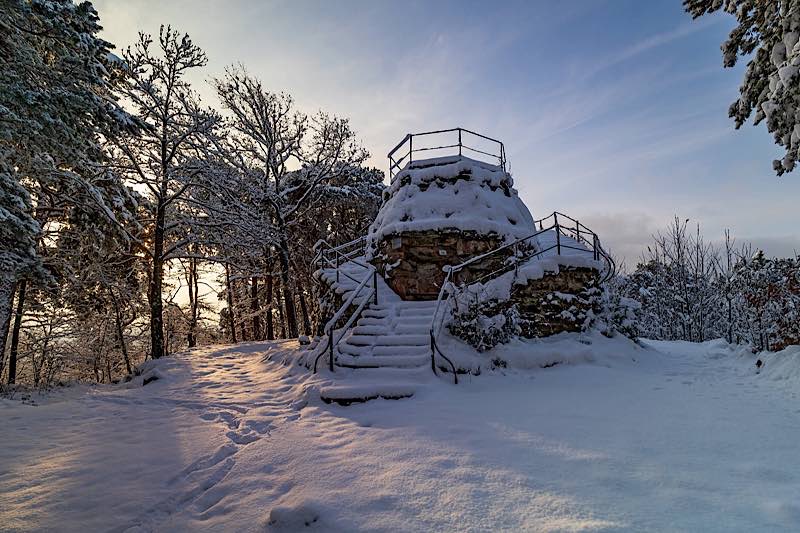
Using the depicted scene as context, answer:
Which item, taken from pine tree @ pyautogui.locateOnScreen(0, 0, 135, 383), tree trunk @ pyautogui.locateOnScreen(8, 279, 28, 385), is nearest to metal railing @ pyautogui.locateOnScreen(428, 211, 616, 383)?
pine tree @ pyautogui.locateOnScreen(0, 0, 135, 383)

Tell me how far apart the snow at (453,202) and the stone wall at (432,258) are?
9.5 inches

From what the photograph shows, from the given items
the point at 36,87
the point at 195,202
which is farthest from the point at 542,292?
the point at 195,202

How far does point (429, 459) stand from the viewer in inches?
155

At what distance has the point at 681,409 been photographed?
5.42 m

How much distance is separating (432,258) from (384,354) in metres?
3.69

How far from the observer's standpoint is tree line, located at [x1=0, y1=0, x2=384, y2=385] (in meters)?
5.41

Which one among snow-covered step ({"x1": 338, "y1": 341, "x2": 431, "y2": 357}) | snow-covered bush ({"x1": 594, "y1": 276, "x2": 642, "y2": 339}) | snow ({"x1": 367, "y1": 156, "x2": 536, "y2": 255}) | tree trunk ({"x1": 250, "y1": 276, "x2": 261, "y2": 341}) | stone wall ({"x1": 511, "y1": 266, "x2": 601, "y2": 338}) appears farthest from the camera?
tree trunk ({"x1": 250, "y1": 276, "x2": 261, "y2": 341})

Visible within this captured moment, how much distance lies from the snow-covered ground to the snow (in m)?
4.97

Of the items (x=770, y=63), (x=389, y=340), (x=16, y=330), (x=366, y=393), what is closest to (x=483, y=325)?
(x=389, y=340)

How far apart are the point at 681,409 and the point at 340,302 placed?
8.08 metres

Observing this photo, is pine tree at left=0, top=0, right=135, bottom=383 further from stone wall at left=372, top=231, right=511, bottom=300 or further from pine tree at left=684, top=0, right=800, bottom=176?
pine tree at left=684, top=0, right=800, bottom=176

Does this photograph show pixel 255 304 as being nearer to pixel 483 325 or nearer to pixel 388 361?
pixel 388 361

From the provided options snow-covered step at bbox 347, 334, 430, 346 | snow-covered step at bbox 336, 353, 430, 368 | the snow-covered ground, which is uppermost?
snow-covered step at bbox 347, 334, 430, 346

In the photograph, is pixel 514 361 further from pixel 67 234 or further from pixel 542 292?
pixel 67 234
